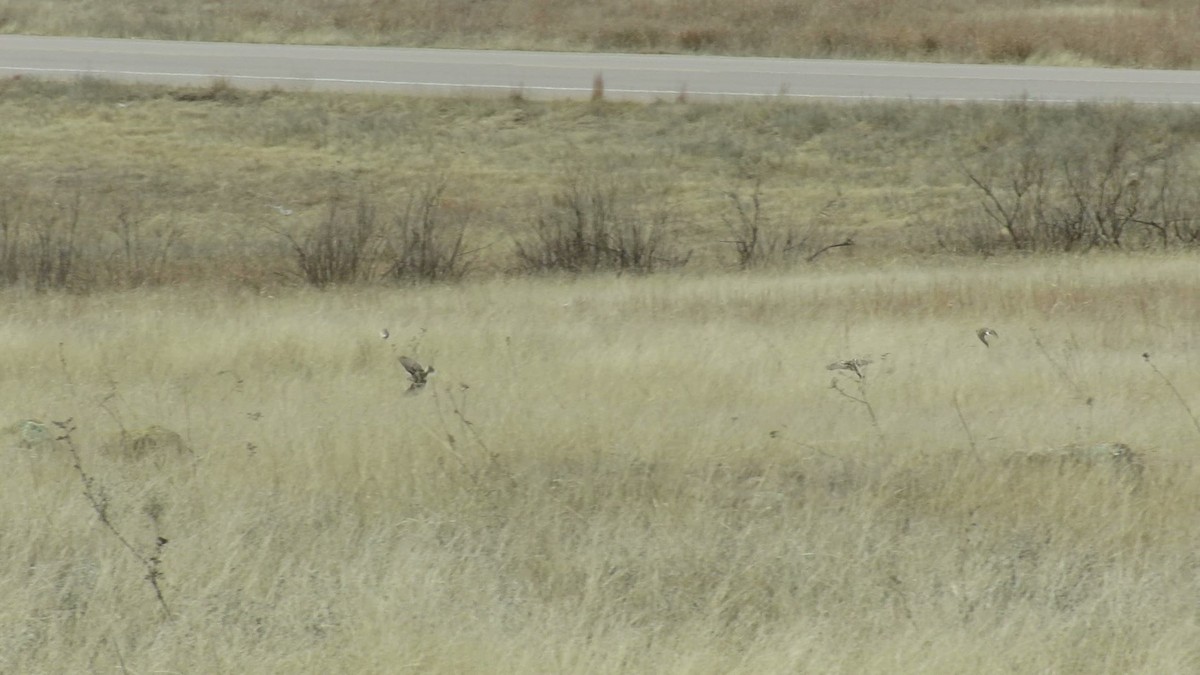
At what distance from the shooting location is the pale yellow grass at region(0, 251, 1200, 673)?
398cm

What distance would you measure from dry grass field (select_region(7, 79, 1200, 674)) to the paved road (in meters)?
9.73

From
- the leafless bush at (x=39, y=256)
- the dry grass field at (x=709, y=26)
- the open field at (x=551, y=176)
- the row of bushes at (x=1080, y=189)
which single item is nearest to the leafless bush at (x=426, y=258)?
the open field at (x=551, y=176)

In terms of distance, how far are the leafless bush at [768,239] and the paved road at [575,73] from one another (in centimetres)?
540

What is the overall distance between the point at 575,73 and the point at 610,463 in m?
21.7

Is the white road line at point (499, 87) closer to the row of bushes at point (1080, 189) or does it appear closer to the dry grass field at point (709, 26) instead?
the row of bushes at point (1080, 189)

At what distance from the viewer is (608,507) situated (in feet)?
16.8

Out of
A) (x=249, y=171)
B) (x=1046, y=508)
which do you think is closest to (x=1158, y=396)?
(x=1046, y=508)

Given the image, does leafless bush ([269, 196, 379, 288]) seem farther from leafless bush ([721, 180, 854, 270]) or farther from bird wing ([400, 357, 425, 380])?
bird wing ([400, 357, 425, 380])

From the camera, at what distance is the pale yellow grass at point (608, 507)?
A: 3.98 m

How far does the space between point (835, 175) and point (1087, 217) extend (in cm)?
601

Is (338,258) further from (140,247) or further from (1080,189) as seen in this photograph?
(1080,189)

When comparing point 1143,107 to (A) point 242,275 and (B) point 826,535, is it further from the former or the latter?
(B) point 826,535

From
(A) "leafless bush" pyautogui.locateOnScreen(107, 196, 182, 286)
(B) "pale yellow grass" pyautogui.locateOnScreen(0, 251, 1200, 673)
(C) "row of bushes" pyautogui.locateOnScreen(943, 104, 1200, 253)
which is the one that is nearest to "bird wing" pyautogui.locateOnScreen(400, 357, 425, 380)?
(B) "pale yellow grass" pyautogui.locateOnScreen(0, 251, 1200, 673)

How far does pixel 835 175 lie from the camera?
20.5 m
